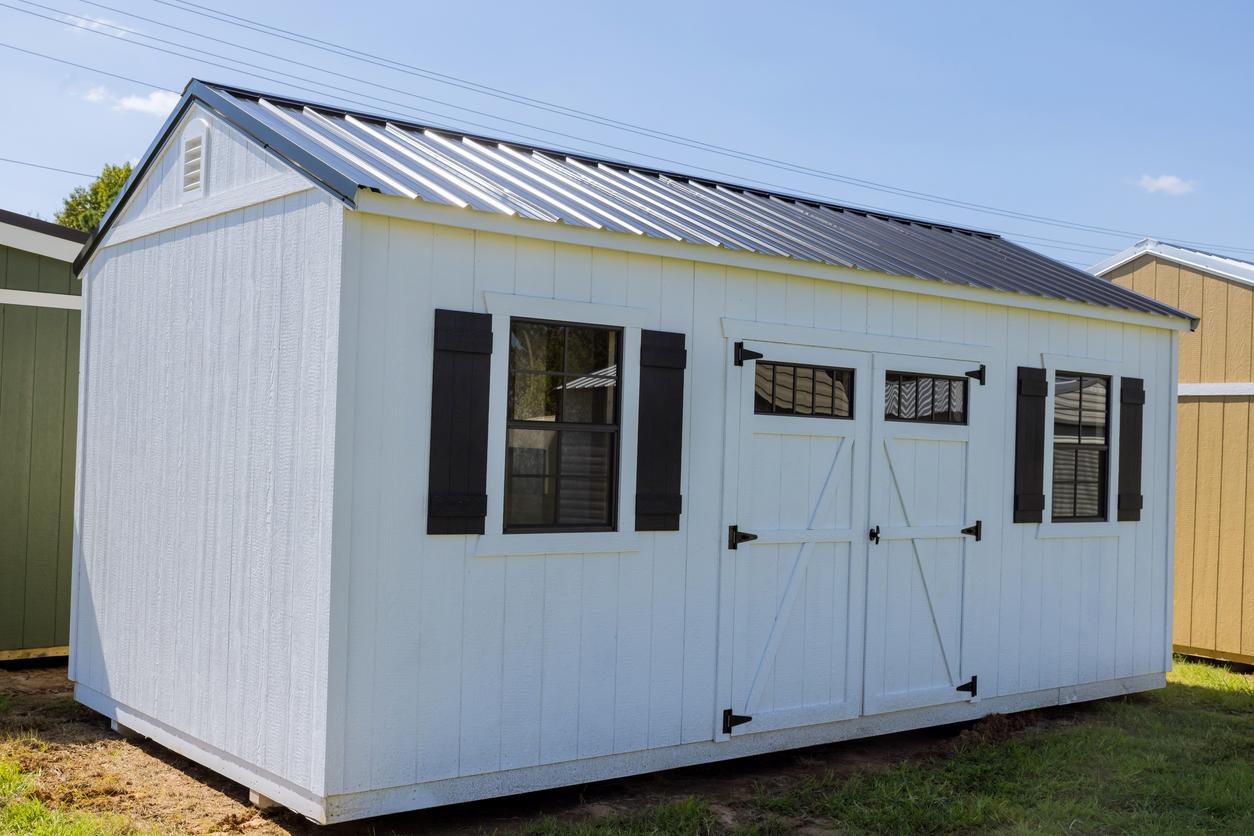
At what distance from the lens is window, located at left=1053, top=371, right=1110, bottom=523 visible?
7660mm

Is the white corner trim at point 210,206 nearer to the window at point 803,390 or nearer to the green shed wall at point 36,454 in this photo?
the green shed wall at point 36,454

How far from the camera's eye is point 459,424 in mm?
4891

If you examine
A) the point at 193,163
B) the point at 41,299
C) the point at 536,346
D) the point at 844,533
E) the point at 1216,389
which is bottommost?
the point at 844,533

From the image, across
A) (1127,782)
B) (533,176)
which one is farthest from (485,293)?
(1127,782)

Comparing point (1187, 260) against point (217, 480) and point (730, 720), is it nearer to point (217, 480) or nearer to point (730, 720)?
point (730, 720)

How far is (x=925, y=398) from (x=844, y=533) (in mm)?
1055

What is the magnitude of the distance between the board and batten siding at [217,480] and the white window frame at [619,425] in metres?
0.72

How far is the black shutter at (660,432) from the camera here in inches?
216

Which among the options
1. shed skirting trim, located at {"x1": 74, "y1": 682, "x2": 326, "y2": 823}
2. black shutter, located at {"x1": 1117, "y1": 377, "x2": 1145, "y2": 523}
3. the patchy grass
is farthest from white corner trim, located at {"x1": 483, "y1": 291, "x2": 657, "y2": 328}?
black shutter, located at {"x1": 1117, "y1": 377, "x2": 1145, "y2": 523}

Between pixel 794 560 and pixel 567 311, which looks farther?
pixel 794 560

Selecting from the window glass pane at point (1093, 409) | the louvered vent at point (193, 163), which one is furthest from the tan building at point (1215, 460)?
the louvered vent at point (193, 163)

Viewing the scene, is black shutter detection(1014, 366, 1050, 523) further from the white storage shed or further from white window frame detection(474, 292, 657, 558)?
white window frame detection(474, 292, 657, 558)

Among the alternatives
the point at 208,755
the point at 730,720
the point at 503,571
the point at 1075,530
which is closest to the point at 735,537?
the point at 730,720

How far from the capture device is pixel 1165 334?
8.40 metres
